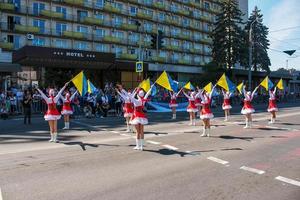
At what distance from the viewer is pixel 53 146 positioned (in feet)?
43.0

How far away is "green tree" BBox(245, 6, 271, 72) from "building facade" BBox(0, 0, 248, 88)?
1285cm

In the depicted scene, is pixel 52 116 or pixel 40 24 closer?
pixel 52 116

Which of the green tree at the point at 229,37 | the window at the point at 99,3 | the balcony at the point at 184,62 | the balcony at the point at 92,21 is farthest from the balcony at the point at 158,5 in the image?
the green tree at the point at 229,37

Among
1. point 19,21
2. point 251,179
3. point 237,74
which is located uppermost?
point 19,21

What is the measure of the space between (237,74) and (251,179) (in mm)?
58324

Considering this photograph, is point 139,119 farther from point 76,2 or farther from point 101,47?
point 101,47

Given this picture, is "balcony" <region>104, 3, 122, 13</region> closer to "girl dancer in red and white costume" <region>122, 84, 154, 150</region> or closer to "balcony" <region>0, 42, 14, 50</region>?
"balcony" <region>0, 42, 14, 50</region>

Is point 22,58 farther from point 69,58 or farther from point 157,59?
point 157,59

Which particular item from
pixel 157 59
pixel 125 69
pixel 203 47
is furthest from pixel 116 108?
pixel 203 47

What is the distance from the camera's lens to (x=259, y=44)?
69.8 metres

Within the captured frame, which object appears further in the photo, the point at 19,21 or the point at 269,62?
the point at 269,62

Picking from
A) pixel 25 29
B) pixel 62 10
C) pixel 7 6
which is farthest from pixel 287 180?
pixel 62 10

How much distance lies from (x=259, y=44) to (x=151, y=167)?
208 ft

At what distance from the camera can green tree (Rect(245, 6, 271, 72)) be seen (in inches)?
2717
